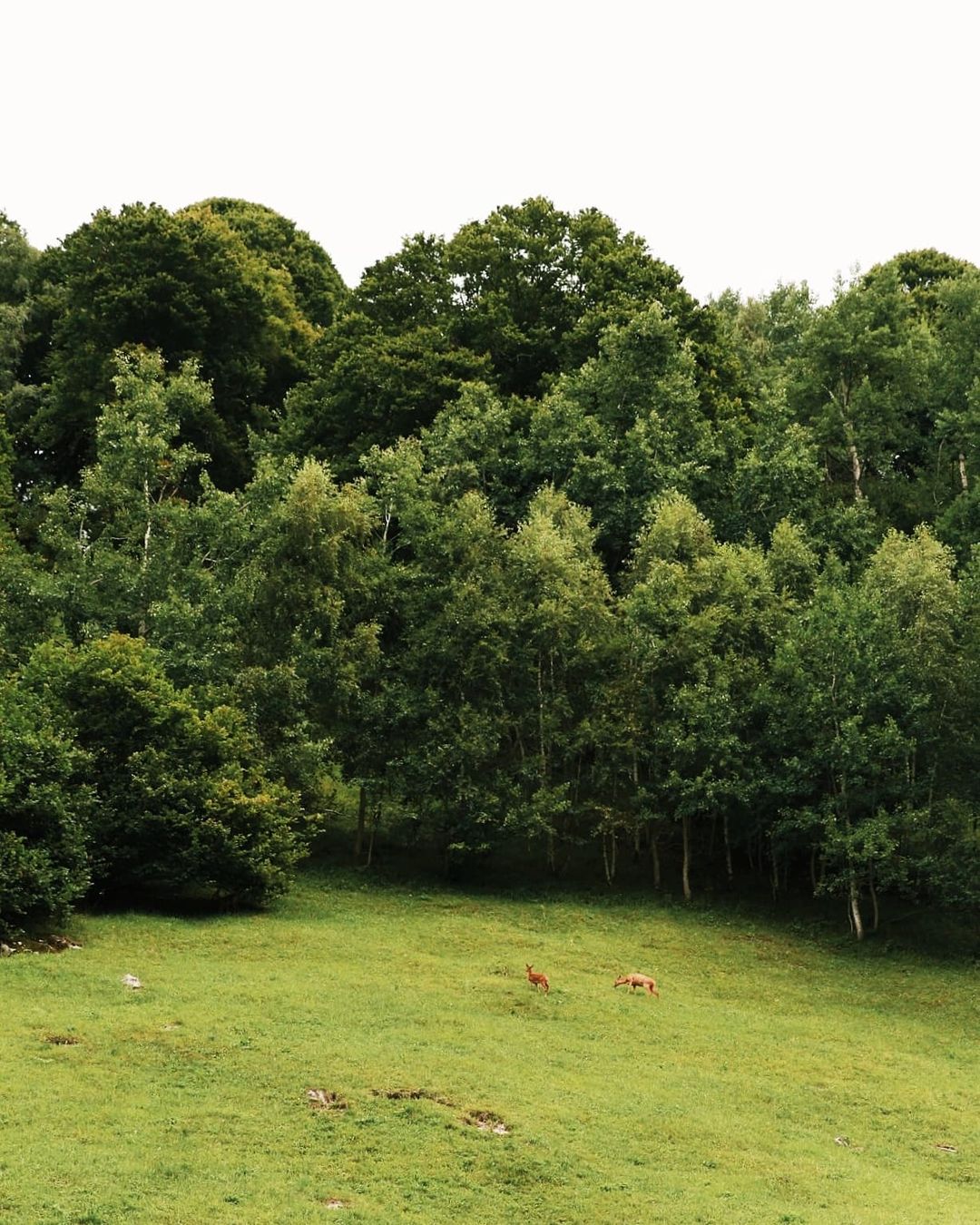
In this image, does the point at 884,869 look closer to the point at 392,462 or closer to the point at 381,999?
the point at 381,999

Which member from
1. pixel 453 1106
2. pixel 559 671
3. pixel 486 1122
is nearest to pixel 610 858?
pixel 559 671

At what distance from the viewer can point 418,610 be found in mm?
43844

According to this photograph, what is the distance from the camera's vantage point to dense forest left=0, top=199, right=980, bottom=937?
3550 cm

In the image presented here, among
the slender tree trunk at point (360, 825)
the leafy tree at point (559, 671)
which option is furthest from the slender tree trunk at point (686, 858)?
the slender tree trunk at point (360, 825)

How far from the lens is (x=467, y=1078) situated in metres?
22.6

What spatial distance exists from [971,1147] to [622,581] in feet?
88.1

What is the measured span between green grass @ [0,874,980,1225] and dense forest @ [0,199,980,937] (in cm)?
401

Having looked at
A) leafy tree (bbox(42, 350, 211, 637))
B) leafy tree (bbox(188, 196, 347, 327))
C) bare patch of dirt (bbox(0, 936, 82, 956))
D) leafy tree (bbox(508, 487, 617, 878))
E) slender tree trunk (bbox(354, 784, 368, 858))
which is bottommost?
bare patch of dirt (bbox(0, 936, 82, 956))

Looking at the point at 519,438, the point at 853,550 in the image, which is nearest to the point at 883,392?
the point at 853,550

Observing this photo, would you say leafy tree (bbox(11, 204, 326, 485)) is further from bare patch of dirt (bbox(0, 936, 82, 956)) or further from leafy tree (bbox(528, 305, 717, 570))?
bare patch of dirt (bbox(0, 936, 82, 956))

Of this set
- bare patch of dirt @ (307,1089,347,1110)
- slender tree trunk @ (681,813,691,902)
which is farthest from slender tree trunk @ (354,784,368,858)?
bare patch of dirt @ (307,1089,347,1110)

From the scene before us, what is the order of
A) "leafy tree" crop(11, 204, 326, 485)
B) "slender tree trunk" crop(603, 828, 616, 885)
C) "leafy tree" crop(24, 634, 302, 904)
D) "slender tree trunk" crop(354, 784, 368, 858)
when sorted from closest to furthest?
"leafy tree" crop(24, 634, 302, 904)
"slender tree trunk" crop(603, 828, 616, 885)
"slender tree trunk" crop(354, 784, 368, 858)
"leafy tree" crop(11, 204, 326, 485)

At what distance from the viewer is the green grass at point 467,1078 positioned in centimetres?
1806

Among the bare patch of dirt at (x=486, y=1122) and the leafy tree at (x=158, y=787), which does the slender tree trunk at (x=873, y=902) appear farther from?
the bare patch of dirt at (x=486, y=1122)
